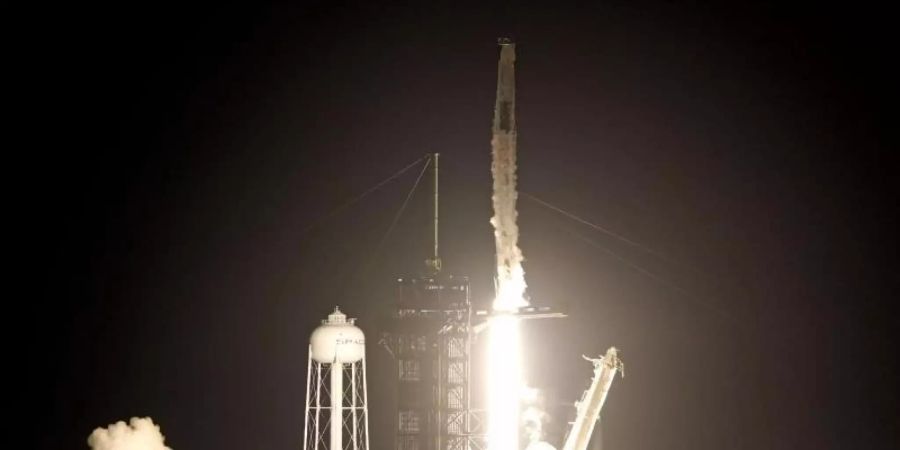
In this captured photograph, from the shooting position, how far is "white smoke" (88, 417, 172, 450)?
5412 centimetres

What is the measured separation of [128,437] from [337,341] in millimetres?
6068

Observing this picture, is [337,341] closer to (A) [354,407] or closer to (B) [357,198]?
(A) [354,407]

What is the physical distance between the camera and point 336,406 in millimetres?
53719

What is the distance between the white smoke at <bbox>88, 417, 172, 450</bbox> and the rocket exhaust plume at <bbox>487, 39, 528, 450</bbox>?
29.5 feet

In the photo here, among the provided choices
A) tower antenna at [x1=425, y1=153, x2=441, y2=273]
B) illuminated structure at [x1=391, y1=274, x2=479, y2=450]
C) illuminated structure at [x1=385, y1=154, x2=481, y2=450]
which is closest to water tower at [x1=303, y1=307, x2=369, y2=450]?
illuminated structure at [x1=385, y1=154, x2=481, y2=450]

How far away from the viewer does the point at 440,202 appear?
55656 mm

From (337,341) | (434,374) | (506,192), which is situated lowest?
(434,374)

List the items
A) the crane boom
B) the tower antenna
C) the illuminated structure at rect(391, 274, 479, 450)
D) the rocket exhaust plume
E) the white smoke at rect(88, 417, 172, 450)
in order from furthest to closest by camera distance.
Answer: the white smoke at rect(88, 417, 172, 450), the tower antenna, the rocket exhaust plume, the illuminated structure at rect(391, 274, 479, 450), the crane boom

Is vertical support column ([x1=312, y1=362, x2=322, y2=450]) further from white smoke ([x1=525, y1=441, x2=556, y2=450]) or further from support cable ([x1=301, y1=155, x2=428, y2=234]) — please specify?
white smoke ([x1=525, y1=441, x2=556, y2=450])

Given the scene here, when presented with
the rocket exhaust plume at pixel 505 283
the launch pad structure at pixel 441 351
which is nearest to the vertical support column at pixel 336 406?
the launch pad structure at pixel 441 351

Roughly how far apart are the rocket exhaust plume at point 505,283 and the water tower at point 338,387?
11.6 feet

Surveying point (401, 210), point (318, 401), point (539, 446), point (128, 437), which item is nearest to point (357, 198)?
point (401, 210)

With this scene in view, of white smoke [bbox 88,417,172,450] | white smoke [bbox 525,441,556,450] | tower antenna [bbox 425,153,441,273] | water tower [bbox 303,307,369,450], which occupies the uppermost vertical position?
tower antenna [bbox 425,153,441,273]

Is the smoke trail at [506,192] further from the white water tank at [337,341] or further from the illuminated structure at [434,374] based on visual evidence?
the white water tank at [337,341]
